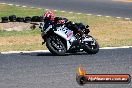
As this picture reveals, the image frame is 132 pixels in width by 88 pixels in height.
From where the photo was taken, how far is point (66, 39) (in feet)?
48.8

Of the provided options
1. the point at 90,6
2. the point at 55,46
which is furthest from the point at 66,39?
the point at 90,6

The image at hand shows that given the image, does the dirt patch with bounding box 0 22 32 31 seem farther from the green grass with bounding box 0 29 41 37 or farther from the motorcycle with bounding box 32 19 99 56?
the motorcycle with bounding box 32 19 99 56

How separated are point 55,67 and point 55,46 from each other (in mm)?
2206

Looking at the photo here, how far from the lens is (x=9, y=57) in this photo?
47.2 feet

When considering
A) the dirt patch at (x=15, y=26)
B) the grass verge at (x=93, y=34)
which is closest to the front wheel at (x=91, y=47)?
the grass verge at (x=93, y=34)

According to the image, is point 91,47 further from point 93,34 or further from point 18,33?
point 18,33

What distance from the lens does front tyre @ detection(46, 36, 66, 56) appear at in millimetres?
14664

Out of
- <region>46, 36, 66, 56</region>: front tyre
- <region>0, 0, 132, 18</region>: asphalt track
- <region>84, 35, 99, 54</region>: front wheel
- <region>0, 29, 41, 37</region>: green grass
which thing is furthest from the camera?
<region>0, 0, 132, 18</region>: asphalt track

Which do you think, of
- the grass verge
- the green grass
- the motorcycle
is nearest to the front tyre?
the motorcycle

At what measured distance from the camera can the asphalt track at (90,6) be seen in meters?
30.7

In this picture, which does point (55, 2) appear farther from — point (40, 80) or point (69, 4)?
point (40, 80)

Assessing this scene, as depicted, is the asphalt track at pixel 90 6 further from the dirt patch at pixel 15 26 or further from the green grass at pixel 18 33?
the green grass at pixel 18 33

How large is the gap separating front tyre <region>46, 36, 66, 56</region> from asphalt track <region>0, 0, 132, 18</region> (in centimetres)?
1448

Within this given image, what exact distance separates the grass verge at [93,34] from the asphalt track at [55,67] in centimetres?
205
